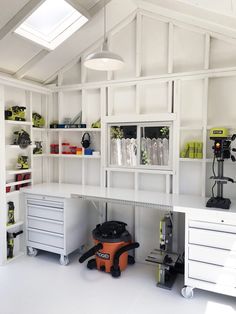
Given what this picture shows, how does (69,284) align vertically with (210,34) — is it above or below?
below

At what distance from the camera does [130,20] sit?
330cm

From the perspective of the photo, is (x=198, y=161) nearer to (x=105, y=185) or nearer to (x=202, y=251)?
(x=202, y=251)

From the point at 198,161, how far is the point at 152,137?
662 mm

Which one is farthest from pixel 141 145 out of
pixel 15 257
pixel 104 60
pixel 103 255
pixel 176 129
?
pixel 15 257

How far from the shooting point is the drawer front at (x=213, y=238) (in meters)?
2.32

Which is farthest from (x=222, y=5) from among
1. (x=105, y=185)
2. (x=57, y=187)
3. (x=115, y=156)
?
(x=57, y=187)

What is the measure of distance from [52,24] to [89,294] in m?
3.02

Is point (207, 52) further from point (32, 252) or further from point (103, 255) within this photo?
point (32, 252)

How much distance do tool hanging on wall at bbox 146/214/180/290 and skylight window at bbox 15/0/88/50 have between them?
2.49 meters

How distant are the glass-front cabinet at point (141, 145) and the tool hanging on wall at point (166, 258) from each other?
0.72 metres

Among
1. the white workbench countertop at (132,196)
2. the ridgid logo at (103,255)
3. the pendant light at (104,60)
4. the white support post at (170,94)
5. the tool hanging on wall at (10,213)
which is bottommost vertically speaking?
the ridgid logo at (103,255)

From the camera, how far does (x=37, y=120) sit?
3.75m

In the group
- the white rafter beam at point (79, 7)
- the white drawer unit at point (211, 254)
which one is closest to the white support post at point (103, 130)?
the white rafter beam at point (79, 7)

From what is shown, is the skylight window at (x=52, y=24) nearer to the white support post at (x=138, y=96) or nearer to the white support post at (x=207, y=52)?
the white support post at (x=138, y=96)
